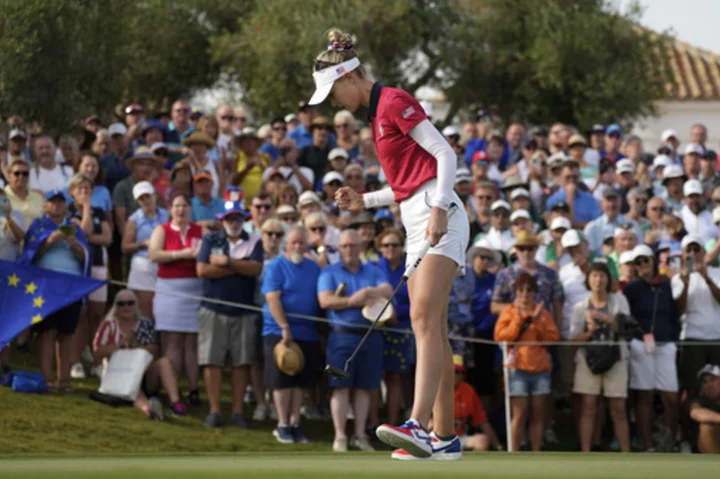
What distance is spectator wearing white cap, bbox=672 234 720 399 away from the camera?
14.2 m

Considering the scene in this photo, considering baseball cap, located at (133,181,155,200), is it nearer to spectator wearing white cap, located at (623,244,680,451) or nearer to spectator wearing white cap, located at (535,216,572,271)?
spectator wearing white cap, located at (535,216,572,271)

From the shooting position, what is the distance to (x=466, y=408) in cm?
1326

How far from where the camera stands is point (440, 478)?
565 centimetres

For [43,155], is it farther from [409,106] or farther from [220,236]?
[409,106]

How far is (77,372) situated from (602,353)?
5274 mm

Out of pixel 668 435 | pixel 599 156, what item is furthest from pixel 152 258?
pixel 599 156

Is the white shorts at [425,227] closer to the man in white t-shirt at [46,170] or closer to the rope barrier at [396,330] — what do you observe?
the rope barrier at [396,330]

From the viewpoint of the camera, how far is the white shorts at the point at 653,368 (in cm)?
1395

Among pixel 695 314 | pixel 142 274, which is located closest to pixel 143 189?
pixel 142 274

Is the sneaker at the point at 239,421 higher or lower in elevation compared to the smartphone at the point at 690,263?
lower

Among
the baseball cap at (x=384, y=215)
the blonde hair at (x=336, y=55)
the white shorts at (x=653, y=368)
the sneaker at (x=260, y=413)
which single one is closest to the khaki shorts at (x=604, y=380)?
the white shorts at (x=653, y=368)

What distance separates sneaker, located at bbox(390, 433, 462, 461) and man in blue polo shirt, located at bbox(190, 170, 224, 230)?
737 cm

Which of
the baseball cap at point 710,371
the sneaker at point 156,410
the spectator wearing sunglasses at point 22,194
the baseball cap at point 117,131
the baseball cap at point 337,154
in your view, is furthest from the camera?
the baseball cap at point 337,154

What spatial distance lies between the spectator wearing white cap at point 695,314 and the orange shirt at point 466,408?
7.62 feet
